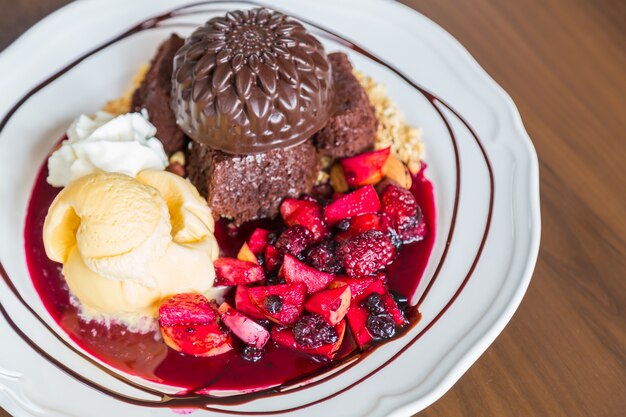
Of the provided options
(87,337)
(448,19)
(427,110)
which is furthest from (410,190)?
(87,337)

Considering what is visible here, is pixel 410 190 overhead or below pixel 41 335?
overhead

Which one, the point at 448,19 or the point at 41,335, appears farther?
the point at 448,19

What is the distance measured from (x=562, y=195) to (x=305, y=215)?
0.90 meters

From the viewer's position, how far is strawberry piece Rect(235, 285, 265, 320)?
2033mm

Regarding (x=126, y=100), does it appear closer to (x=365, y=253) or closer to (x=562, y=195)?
(x=365, y=253)

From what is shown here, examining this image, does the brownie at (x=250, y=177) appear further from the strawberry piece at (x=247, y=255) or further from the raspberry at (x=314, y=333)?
the raspberry at (x=314, y=333)

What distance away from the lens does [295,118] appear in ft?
7.00

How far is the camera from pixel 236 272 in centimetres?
213

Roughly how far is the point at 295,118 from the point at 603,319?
1.12 m

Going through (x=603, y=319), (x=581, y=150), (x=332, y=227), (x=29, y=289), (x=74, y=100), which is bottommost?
(x=29, y=289)

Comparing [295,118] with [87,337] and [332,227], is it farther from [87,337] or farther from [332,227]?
[87,337]

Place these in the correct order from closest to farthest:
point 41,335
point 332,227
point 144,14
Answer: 1. point 41,335
2. point 332,227
3. point 144,14

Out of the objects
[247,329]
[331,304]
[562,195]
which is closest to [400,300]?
[331,304]

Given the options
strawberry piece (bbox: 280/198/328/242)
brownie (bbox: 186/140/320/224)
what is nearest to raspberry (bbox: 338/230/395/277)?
strawberry piece (bbox: 280/198/328/242)
